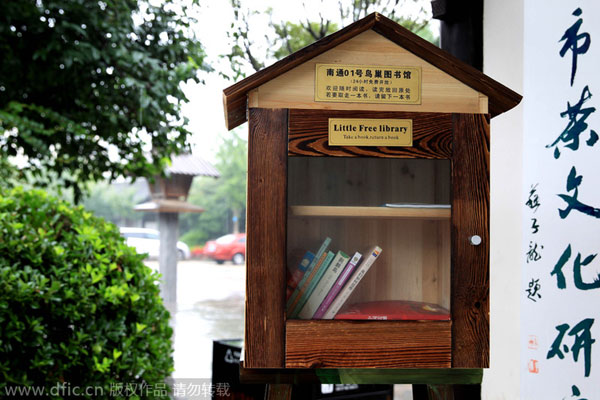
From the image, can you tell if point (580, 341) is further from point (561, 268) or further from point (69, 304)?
point (69, 304)

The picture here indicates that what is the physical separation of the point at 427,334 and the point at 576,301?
1.74 ft

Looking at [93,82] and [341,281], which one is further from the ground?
[93,82]

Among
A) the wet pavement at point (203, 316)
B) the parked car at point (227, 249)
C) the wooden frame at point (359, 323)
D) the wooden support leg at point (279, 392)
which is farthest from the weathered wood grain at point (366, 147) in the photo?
the parked car at point (227, 249)

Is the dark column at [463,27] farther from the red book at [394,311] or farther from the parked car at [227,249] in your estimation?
the parked car at [227,249]

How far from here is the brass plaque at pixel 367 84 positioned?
1007 mm

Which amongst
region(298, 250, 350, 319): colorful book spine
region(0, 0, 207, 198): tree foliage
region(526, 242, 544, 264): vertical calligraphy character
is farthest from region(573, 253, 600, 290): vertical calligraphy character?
region(0, 0, 207, 198): tree foliage

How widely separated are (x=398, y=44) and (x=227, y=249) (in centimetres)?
1671

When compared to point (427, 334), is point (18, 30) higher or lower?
higher

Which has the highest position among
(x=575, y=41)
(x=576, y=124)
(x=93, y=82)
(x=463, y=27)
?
(x=93, y=82)

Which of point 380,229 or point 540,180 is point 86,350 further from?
point 540,180

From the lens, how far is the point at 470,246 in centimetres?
100

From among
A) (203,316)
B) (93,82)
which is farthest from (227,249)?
(93,82)

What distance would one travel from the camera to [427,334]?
99 cm

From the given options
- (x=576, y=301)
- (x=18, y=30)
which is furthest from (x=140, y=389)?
(x=18, y=30)
